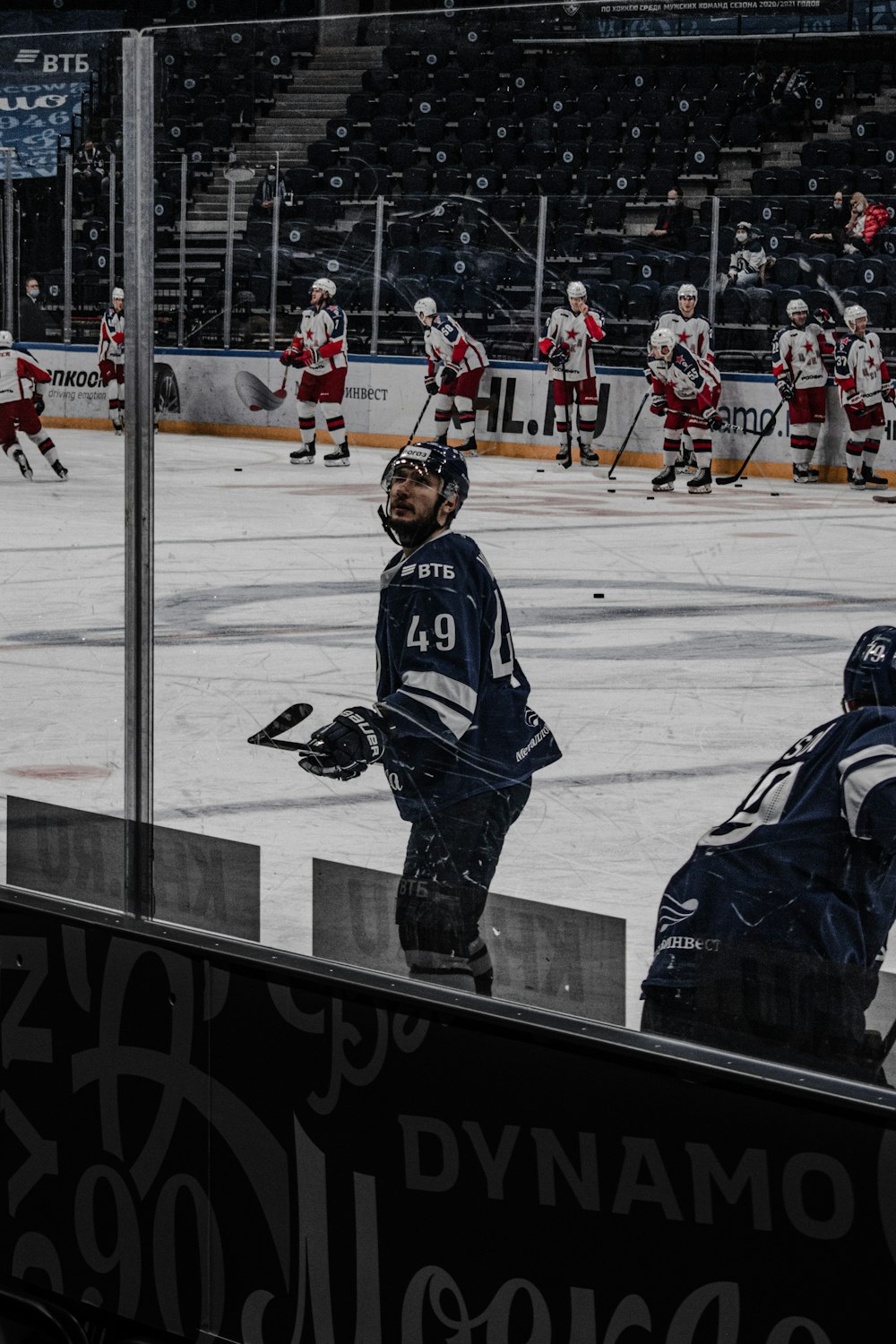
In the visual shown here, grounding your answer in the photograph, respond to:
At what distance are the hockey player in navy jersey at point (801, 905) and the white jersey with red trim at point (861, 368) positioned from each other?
0.58ft

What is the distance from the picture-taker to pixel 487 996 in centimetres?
165

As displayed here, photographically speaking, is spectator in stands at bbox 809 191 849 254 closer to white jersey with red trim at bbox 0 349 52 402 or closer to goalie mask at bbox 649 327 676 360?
goalie mask at bbox 649 327 676 360

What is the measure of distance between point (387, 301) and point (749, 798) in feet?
1.71

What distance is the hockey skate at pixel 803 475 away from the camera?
1.31m

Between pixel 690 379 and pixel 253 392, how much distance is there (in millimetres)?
441

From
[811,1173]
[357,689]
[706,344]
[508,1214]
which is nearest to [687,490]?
[706,344]

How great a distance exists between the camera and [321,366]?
4.97 feet

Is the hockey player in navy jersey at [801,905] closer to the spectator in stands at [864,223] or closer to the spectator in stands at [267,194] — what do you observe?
the spectator in stands at [864,223]

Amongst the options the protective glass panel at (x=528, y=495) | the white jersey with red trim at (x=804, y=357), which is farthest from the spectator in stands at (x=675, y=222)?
the white jersey with red trim at (x=804, y=357)

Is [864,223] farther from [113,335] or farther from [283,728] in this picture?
[113,335]

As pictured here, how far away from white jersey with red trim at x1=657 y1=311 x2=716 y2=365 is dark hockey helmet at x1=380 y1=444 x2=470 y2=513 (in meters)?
0.25

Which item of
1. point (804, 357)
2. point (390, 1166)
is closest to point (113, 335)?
point (804, 357)

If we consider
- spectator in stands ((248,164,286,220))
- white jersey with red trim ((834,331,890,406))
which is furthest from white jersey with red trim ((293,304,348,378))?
white jersey with red trim ((834,331,890,406))

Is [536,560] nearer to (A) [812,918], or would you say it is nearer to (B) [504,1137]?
(A) [812,918]
